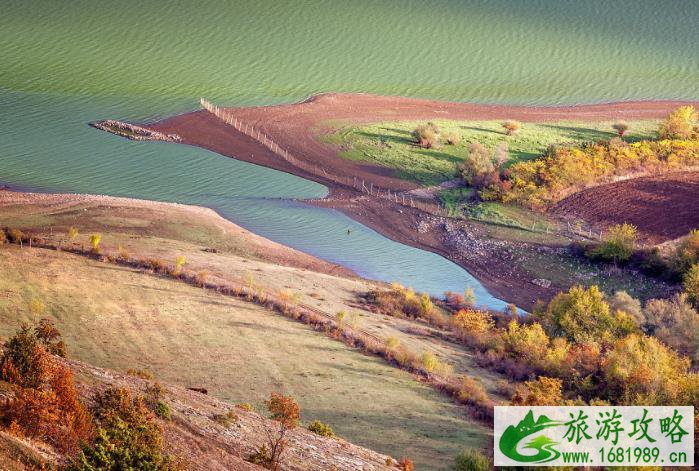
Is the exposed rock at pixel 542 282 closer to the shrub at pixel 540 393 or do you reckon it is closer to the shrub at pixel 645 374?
the shrub at pixel 645 374

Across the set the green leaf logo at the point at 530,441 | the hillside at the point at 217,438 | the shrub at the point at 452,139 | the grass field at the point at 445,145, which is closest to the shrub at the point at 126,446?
the hillside at the point at 217,438

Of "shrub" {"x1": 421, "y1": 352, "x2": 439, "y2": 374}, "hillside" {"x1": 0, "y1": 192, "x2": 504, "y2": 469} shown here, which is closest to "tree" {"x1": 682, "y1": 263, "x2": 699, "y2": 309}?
"hillside" {"x1": 0, "y1": 192, "x2": 504, "y2": 469}

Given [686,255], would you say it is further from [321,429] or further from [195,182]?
[195,182]

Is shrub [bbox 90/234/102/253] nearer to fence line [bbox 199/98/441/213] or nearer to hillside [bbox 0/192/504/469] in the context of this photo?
hillside [bbox 0/192/504/469]

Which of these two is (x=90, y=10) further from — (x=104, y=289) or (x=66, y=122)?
(x=104, y=289)

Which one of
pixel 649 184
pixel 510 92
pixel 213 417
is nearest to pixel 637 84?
pixel 510 92

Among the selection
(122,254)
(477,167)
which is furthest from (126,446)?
(477,167)
